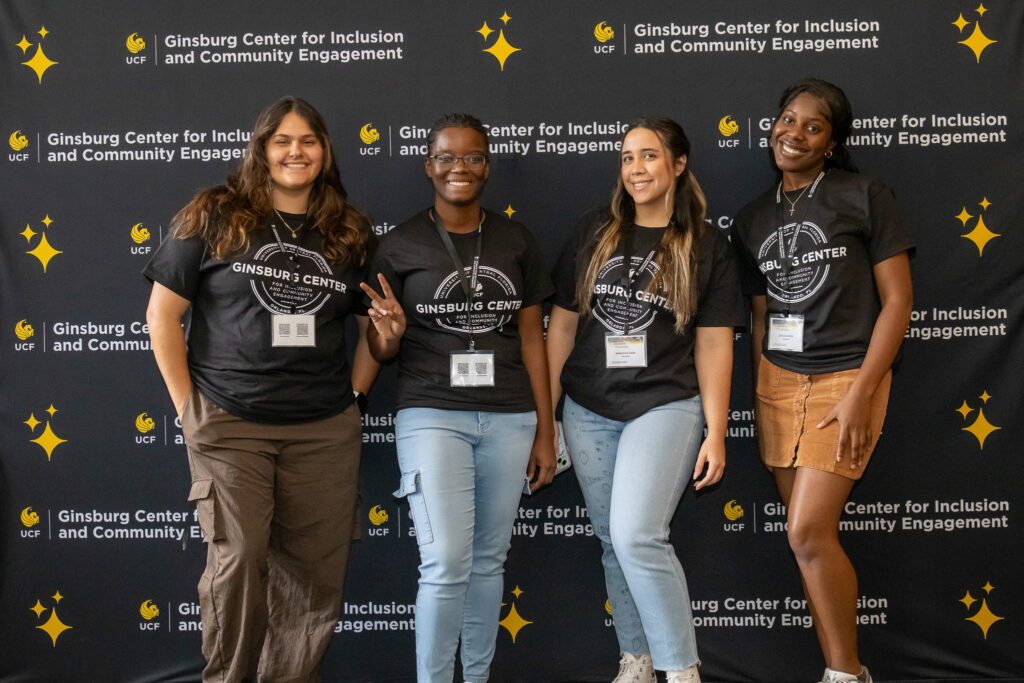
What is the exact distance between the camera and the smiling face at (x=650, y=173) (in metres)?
2.37

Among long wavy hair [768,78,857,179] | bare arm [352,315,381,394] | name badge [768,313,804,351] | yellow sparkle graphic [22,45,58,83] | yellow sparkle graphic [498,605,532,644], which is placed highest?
yellow sparkle graphic [22,45,58,83]

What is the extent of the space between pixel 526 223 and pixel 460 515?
3.89 ft

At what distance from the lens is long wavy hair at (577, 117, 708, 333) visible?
7.57ft

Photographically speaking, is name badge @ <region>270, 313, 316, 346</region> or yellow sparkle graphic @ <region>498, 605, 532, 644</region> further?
yellow sparkle graphic @ <region>498, 605, 532, 644</region>

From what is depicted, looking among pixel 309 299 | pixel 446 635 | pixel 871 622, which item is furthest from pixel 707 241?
pixel 871 622

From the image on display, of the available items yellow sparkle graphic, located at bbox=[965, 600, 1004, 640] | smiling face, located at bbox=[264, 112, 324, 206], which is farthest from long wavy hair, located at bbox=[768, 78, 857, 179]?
yellow sparkle graphic, located at bbox=[965, 600, 1004, 640]

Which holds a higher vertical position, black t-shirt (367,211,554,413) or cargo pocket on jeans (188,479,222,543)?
black t-shirt (367,211,554,413)

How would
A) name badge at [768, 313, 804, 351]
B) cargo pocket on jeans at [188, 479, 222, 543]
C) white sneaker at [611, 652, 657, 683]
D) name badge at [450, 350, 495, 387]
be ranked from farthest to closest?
white sneaker at [611, 652, 657, 683] → name badge at [768, 313, 804, 351] → name badge at [450, 350, 495, 387] → cargo pocket on jeans at [188, 479, 222, 543]

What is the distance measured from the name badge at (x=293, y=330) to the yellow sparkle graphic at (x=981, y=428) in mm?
2312

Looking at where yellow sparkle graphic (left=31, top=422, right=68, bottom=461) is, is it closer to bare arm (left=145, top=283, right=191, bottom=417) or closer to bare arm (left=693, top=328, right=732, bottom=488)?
bare arm (left=145, top=283, right=191, bottom=417)

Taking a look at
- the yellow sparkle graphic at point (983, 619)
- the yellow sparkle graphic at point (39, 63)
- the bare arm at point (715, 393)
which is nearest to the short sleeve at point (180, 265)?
the yellow sparkle graphic at point (39, 63)

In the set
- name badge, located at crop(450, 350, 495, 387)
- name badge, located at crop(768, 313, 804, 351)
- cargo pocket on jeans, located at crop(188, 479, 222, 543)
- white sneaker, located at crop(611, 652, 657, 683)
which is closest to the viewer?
cargo pocket on jeans, located at crop(188, 479, 222, 543)

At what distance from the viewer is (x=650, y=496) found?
2227 mm

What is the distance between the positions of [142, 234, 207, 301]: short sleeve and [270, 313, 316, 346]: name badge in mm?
246
